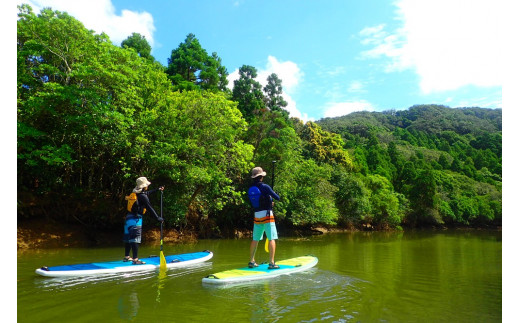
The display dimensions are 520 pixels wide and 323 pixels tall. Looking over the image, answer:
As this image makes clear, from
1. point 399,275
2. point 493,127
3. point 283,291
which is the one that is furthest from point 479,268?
point 493,127

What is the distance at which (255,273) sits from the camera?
5.49 metres

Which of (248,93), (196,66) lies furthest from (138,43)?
(248,93)

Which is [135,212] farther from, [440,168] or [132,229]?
[440,168]

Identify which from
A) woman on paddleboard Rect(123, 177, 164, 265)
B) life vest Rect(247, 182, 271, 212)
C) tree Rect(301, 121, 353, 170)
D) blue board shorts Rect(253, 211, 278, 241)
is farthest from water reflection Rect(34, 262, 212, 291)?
tree Rect(301, 121, 353, 170)

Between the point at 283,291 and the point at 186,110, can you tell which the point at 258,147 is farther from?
the point at 283,291

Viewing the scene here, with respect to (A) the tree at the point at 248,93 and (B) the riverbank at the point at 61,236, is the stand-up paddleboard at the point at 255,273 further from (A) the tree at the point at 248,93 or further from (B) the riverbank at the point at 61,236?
(A) the tree at the point at 248,93

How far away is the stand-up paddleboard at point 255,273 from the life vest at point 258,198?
1.13m

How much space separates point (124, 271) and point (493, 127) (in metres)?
95.8

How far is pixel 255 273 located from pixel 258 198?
1.35 meters

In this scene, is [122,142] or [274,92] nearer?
[122,142]

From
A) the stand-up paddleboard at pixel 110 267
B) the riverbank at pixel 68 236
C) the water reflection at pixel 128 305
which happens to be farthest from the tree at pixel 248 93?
the water reflection at pixel 128 305

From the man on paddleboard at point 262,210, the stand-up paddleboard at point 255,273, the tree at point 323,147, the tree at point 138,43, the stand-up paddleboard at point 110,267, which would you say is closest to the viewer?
the stand-up paddleboard at point 255,273

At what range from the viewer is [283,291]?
4676mm

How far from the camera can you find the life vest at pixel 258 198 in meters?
6.00
